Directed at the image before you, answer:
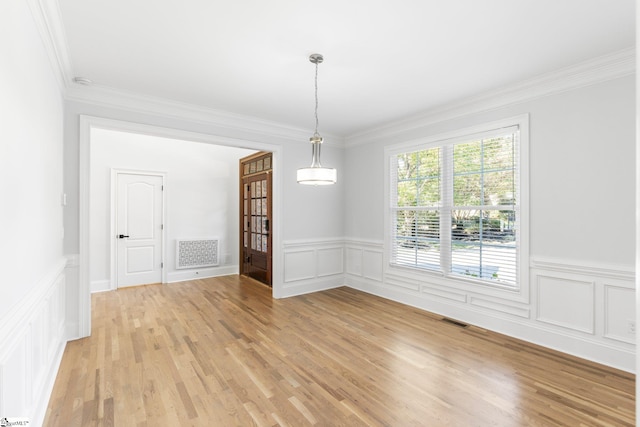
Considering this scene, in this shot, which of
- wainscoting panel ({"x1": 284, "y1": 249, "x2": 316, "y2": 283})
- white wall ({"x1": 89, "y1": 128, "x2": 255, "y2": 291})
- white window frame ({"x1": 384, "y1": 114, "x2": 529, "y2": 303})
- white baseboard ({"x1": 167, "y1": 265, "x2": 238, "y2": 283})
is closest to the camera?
white window frame ({"x1": 384, "y1": 114, "x2": 529, "y2": 303})

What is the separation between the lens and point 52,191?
2.66 m

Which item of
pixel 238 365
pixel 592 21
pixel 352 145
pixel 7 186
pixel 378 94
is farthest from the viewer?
pixel 352 145

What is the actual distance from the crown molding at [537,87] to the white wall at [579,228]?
0.06m

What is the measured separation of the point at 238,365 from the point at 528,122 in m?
3.84

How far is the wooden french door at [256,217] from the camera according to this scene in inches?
226

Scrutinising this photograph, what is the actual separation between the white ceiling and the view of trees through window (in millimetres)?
822

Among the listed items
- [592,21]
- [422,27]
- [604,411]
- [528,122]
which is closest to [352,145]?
[528,122]

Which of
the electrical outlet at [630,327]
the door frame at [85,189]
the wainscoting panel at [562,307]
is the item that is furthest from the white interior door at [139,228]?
the electrical outlet at [630,327]

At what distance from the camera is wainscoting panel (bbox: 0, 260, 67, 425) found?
1.44m

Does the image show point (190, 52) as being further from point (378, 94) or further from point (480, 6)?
point (480, 6)

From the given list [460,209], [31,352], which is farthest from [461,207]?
[31,352]

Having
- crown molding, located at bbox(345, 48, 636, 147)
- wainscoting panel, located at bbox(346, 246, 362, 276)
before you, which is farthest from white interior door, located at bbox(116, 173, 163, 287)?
crown molding, located at bbox(345, 48, 636, 147)

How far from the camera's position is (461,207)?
4043mm

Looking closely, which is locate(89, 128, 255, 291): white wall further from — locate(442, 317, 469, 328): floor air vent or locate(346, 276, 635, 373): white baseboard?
locate(442, 317, 469, 328): floor air vent
